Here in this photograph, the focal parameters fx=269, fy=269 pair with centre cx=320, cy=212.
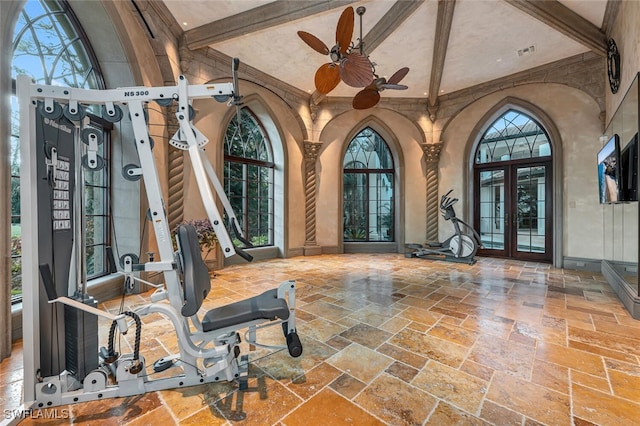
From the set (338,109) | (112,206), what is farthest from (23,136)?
(338,109)

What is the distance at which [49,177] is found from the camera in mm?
1597

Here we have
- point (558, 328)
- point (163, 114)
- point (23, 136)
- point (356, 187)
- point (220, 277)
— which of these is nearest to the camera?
point (23, 136)

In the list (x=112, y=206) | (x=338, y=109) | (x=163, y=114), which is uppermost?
(x=338, y=109)

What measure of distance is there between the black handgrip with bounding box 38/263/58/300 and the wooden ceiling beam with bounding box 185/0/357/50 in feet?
13.4

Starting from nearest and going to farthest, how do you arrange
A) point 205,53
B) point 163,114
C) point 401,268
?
1. point 163,114
2. point 205,53
3. point 401,268

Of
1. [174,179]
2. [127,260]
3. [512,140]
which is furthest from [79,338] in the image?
[512,140]

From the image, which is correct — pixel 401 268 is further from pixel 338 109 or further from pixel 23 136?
pixel 23 136

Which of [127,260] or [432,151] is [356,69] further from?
[432,151]

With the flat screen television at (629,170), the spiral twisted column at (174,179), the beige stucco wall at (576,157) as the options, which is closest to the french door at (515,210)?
the beige stucco wall at (576,157)

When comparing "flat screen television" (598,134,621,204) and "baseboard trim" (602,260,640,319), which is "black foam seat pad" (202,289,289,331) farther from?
"flat screen television" (598,134,621,204)

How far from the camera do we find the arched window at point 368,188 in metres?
7.34

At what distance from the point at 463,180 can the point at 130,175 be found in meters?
6.71

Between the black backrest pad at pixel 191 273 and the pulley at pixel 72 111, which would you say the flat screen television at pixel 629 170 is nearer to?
the black backrest pad at pixel 191 273

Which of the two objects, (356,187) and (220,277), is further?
(356,187)
